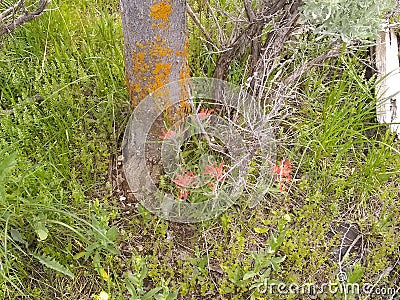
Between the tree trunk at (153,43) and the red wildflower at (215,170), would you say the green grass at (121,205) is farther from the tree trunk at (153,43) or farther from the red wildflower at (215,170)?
the tree trunk at (153,43)

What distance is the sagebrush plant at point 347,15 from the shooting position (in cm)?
175

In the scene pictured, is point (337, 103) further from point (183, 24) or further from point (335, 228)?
point (183, 24)

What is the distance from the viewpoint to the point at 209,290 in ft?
6.00

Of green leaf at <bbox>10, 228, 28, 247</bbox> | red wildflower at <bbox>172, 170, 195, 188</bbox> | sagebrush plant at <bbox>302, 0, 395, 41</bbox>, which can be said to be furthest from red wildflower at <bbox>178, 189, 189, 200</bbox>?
sagebrush plant at <bbox>302, 0, 395, 41</bbox>

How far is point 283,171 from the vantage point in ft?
6.73

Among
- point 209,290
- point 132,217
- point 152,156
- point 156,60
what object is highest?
point 156,60

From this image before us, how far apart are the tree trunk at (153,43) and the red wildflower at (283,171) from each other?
1.91 feet

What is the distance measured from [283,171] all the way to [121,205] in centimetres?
74

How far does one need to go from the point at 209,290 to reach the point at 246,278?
0.19 meters

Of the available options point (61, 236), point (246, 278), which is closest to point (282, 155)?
point (246, 278)

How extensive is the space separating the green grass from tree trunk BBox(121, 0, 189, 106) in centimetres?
31

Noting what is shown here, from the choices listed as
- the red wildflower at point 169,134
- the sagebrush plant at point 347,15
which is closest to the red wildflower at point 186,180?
the red wildflower at point 169,134

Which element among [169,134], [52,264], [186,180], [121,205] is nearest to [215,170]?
[186,180]

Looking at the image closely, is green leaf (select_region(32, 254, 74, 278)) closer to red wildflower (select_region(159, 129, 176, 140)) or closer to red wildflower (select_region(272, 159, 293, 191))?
red wildflower (select_region(159, 129, 176, 140))
